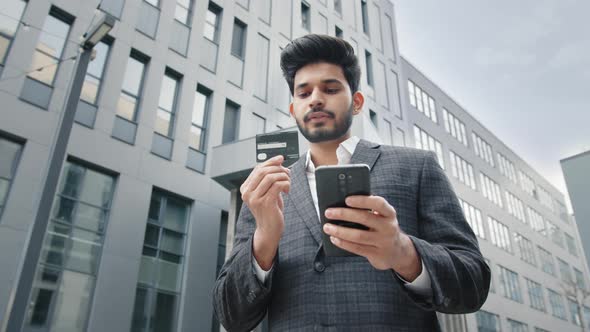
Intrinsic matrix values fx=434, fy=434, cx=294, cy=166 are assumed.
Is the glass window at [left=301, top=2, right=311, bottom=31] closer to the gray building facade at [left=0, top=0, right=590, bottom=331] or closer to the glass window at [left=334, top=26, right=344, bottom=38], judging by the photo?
the gray building facade at [left=0, top=0, right=590, bottom=331]

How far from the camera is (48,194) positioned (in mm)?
6531

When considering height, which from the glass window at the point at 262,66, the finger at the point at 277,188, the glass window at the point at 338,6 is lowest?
the finger at the point at 277,188

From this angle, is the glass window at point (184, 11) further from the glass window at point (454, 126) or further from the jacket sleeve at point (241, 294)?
the glass window at point (454, 126)

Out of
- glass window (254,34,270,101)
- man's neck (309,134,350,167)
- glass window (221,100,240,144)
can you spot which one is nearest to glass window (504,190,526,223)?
glass window (254,34,270,101)

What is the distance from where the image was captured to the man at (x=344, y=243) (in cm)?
141

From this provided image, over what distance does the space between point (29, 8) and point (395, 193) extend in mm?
14165

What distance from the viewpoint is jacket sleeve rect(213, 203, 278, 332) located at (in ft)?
5.45

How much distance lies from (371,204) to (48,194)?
6.62 meters

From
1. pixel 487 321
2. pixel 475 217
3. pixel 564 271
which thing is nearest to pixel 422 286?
pixel 487 321

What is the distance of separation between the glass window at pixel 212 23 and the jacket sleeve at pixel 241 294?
17374 millimetres

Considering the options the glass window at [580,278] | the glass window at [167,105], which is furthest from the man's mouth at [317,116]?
the glass window at [580,278]

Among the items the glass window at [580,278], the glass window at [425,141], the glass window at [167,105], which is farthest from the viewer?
the glass window at [580,278]

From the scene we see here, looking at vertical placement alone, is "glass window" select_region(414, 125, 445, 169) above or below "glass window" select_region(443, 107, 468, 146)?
below

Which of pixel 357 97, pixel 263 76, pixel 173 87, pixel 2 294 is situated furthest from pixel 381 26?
pixel 357 97
